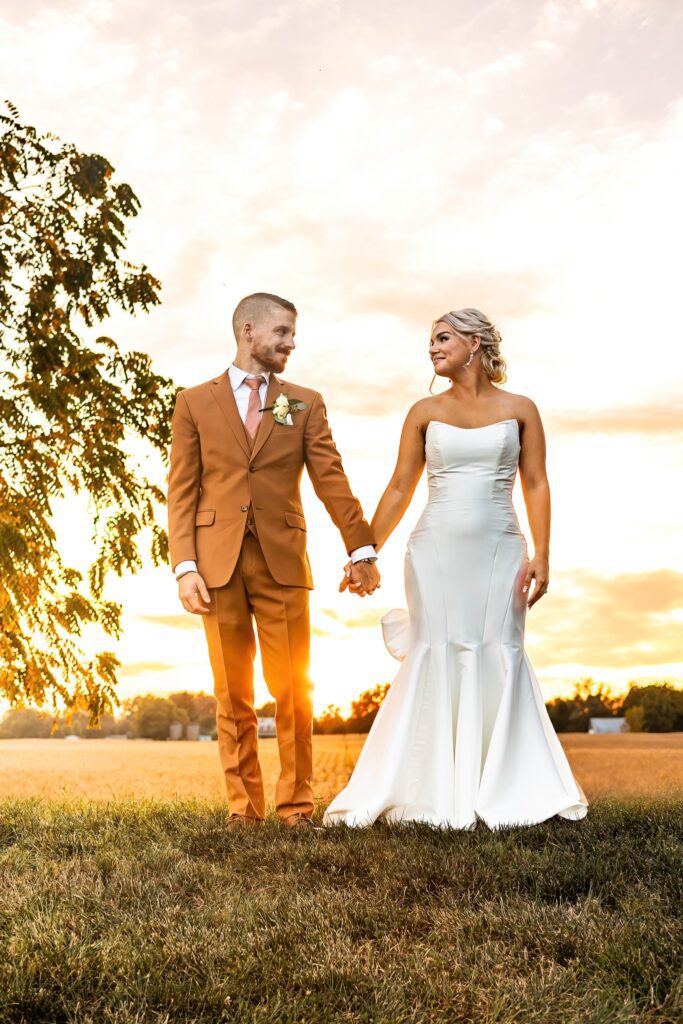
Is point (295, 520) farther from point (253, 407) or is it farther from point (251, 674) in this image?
point (251, 674)

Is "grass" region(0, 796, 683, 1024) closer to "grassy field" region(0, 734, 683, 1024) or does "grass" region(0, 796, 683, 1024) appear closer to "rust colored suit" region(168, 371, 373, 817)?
"grassy field" region(0, 734, 683, 1024)

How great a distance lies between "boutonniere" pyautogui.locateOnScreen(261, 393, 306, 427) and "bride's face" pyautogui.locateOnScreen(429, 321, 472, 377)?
86cm

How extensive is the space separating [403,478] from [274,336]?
1099 millimetres

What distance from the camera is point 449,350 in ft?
18.1

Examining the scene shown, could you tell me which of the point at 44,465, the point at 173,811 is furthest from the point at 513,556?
the point at 44,465

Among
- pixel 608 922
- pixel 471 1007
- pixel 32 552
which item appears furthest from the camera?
pixel 32 552

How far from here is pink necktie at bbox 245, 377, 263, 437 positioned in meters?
5.21

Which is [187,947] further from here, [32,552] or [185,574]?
[32,552]

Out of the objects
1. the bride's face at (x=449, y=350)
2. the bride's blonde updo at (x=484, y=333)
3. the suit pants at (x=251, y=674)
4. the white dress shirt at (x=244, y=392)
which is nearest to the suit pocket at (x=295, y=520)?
the suit pants at (x=251, y=674)

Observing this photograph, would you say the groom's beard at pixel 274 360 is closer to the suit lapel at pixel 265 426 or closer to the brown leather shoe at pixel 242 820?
the suit lapel at pixel 265 426

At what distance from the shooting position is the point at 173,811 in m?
5.72

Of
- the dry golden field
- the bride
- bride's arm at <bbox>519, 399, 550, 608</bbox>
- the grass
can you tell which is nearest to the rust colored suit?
the dry golden field

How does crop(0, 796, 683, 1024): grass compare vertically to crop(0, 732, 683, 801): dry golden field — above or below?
below

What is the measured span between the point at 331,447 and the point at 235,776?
Result: 1.79 metres
